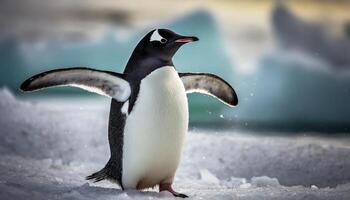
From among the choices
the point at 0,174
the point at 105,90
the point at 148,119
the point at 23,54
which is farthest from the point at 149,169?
the point at 23,54

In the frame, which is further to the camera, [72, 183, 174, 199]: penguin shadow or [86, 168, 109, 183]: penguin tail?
[86, 168, 109, 183]: penguin tail

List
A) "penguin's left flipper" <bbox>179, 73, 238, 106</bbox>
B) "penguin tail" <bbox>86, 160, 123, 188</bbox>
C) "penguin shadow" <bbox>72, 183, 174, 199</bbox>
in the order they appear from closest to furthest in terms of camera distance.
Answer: "penguin shadow" <bbox>72, 183, 174, 199</bbox>
"penguin tail" <bbox>86, 160, 123, 188</bbox>
"penguin's left flipper" <bbox>179, 73, 238, 106</bbox>

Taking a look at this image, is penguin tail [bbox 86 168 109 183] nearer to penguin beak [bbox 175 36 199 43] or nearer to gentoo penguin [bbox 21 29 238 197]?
gentoo penguin [bbox 21 29 238 197]

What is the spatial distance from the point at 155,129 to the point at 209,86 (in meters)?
0.31

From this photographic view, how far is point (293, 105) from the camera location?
7.55 ft

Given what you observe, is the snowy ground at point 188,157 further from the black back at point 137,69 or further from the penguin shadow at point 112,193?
the black back at point 137,69

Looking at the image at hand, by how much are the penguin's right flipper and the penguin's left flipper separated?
0.22 m

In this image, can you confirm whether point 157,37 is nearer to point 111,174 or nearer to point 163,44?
point 163,44

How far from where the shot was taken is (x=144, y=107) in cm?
150

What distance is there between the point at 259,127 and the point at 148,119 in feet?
3.12

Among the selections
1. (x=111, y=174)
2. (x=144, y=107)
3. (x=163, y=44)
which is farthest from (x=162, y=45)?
(x=111, y=174)

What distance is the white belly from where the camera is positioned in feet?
4.94

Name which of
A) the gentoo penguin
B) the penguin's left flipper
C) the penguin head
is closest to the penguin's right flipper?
the gentoo penguin

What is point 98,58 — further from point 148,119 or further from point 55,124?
point 148,119
